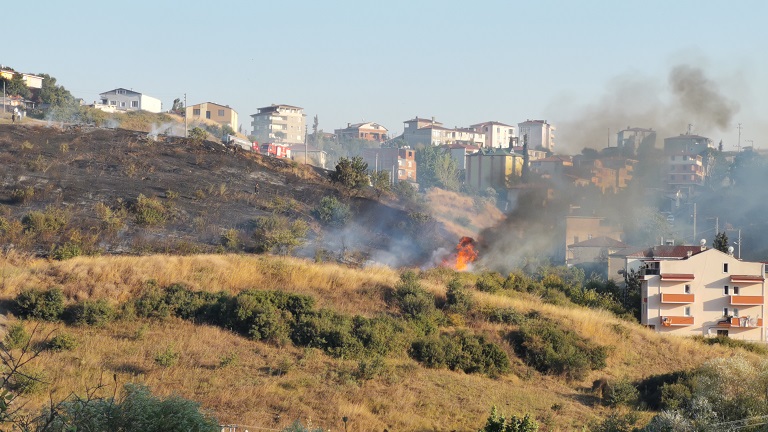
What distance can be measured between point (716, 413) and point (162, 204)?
3032 centimetres

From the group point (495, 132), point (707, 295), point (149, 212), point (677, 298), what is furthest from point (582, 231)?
point (495, 132)

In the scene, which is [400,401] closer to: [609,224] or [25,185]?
[25,185]

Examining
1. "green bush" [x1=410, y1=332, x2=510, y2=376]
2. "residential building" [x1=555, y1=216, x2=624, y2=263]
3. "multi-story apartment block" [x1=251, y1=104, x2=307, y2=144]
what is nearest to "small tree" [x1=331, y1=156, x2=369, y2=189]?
"residential building" [x1=555, y1=216, x2=624, y2=263]

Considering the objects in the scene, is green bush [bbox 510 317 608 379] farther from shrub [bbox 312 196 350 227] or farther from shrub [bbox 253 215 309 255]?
shrub [bbox 312 196 350 227]

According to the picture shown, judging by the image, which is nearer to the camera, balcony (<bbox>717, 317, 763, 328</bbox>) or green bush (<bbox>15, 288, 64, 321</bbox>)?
green bush (<bbox>15, 288, 64, 321</bbox>)

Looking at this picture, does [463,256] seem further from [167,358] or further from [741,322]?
[167,358]

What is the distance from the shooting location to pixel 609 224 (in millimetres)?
78000

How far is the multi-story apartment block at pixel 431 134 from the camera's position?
157m

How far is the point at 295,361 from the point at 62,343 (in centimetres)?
711

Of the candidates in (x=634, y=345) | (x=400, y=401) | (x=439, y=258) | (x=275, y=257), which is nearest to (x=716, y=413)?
(x=400, y=401)

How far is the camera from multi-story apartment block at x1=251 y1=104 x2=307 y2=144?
150750 mm

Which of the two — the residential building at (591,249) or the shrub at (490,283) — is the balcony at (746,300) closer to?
the shrub at (490,283)

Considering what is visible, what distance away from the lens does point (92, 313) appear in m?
31.4

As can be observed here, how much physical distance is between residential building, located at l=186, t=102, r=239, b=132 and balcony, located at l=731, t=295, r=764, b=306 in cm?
9262
